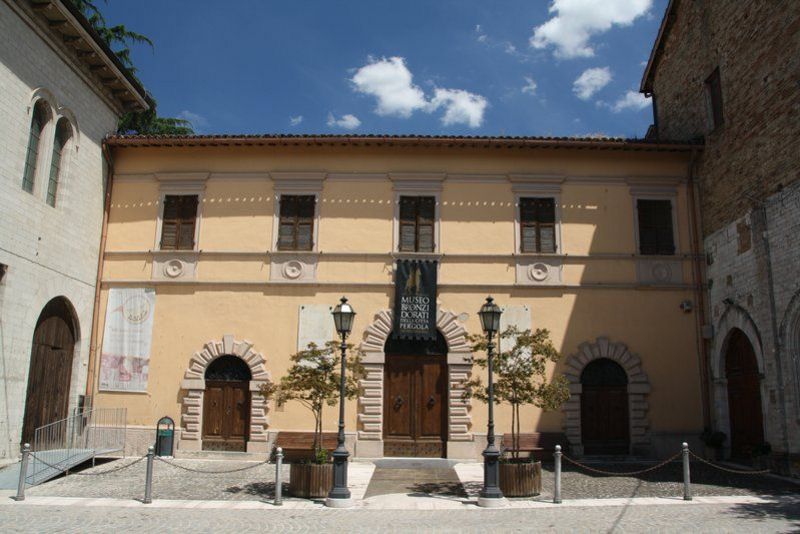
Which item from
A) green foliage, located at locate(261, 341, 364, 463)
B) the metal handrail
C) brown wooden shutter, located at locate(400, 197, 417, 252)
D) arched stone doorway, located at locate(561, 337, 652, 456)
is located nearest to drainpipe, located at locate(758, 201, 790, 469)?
arched stone doorway, located at locate(561, 337, 652, 456)

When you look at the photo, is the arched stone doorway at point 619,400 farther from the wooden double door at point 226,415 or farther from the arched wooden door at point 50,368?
the arched wooden door at point 50,368

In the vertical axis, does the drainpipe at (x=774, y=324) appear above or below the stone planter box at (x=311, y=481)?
above

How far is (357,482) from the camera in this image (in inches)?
514

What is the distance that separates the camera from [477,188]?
17.2 m

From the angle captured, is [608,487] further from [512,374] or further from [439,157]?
[439,157]

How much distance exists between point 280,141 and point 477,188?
16.9ft

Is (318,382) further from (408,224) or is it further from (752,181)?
(752,181)

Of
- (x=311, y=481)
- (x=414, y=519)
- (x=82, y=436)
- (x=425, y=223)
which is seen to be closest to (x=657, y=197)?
(x=425, y=223)

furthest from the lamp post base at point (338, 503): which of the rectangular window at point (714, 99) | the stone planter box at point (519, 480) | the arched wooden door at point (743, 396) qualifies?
the rectangular window at point (714, 99)

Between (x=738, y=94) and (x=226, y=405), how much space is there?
1399 centimetres

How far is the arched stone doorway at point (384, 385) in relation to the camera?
15758mm

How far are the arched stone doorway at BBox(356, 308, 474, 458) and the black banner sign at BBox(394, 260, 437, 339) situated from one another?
229mm

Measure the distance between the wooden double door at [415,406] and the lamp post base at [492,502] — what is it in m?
4.83

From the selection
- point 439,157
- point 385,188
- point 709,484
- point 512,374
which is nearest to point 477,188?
point 439,157
